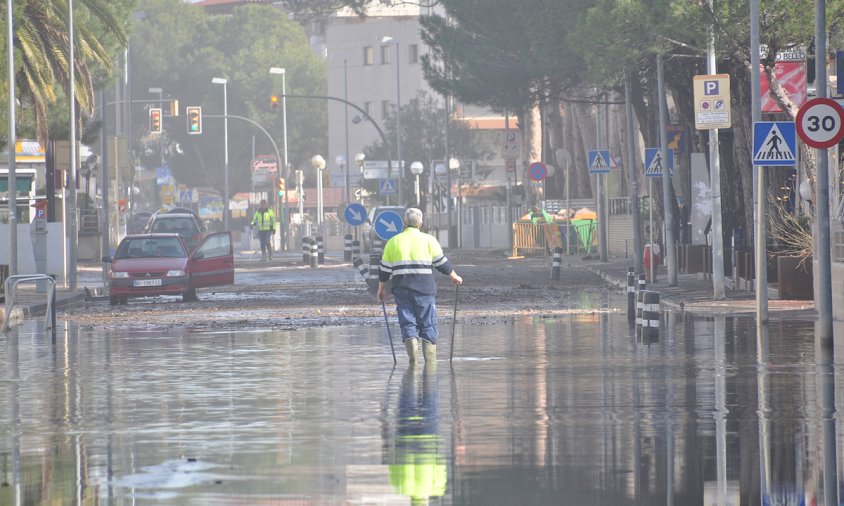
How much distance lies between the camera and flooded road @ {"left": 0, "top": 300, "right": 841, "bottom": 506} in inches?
377

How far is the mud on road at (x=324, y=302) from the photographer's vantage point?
89.7 feet

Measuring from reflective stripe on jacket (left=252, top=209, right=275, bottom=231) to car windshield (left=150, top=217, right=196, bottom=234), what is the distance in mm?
4653

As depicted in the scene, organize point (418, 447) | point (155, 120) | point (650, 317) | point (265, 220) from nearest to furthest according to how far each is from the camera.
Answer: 1. point (418, 447)
2. point (650, 317)
3. point (265, 220)
4. point (155, 120)

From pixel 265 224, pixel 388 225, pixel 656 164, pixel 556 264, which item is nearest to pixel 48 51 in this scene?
pixel 388 225

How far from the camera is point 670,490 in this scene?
30.8 ft

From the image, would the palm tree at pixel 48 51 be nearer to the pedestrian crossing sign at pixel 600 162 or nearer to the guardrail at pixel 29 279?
the guardrail at pixel 29 279

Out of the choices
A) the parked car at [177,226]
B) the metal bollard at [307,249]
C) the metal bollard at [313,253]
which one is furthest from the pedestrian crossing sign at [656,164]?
the parked car at [177,226]

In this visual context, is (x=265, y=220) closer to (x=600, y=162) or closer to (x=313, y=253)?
(x=313, y=253)

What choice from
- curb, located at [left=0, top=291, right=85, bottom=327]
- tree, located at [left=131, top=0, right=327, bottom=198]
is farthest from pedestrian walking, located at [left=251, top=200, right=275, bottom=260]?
tree, located at [left=131, top=0, right=327, bottom=198]

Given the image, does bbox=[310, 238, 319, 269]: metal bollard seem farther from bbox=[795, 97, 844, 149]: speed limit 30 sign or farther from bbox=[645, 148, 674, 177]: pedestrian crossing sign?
bbox=[795, 97, 844, 149]: speed limit 30 sign

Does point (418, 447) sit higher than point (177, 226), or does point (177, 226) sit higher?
point (177, 226)

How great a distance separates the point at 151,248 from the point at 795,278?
531 inches

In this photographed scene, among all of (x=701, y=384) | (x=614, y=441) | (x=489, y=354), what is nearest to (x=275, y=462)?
(x=614, y=441)

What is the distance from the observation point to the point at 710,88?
93.2 feet
